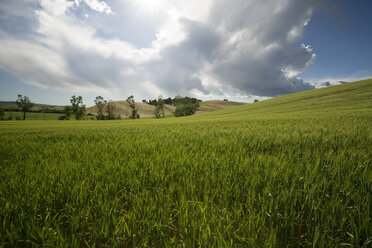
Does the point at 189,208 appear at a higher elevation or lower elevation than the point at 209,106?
lower

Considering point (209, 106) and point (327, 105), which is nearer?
point (327, 105)

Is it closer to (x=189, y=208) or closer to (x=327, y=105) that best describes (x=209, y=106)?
(x=327, y=105)

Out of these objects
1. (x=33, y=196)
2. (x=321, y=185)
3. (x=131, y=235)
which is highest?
(x=321, y=185)

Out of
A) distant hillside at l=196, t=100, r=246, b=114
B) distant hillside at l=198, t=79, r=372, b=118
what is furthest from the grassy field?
distant hillside at l=196, t=100, r=246, b=114

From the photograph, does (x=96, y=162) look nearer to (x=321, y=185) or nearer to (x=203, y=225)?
(x=203, y=225)

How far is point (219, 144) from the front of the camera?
12.6ft

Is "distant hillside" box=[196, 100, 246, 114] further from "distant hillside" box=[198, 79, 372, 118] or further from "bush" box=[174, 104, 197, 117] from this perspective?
"distant hillside" box=[198, 79, 372, 118]

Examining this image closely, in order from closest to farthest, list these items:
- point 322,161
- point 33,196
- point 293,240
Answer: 1. point 293,240
2. point 33,196
3. point 322,161

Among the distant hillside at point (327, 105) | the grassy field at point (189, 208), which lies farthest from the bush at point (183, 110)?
the grassy field at point (189, 208)

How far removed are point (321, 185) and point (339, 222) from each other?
517 millimetres

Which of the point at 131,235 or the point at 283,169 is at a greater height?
the point at 283,169

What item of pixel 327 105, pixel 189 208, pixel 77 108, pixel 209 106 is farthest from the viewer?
pixel 209 106

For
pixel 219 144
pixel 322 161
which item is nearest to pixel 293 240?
pixel 322 161

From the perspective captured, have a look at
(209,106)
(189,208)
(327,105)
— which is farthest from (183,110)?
(189,208)
